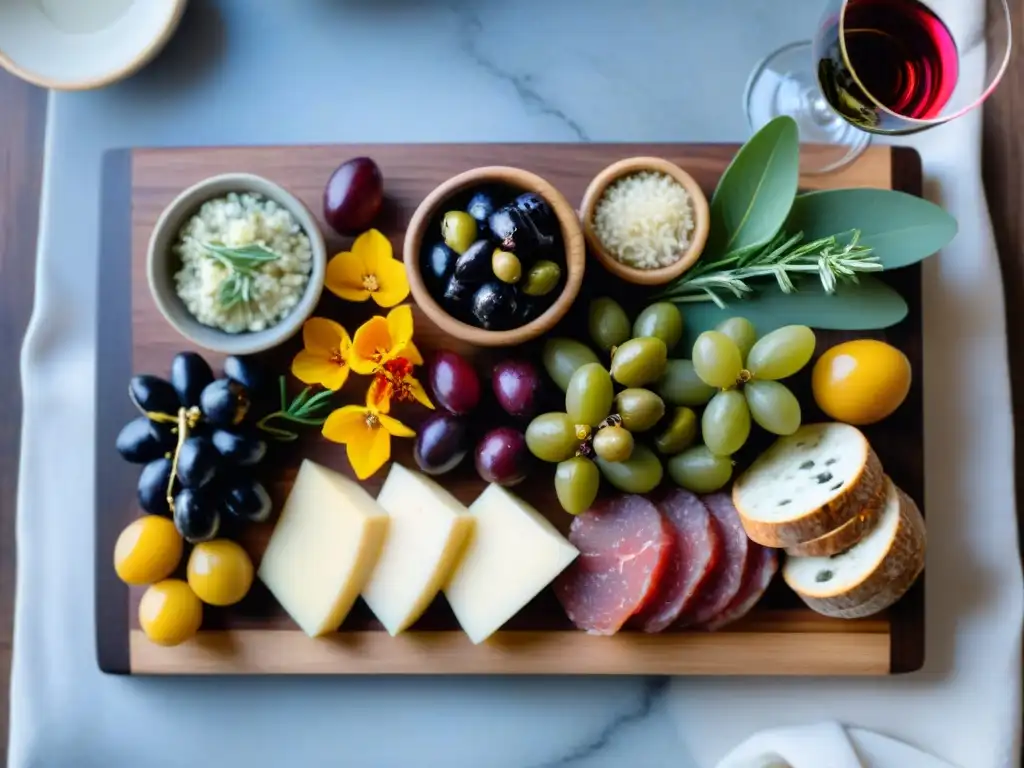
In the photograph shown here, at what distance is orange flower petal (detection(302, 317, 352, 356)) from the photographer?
892 millimetres

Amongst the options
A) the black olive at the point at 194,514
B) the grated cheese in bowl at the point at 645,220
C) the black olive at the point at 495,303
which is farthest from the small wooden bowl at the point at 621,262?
the black olive at the point at 194,514

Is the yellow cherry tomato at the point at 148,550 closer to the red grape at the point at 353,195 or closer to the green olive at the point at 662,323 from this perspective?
the red grape at the point at 353,195

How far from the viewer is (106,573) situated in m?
0.94

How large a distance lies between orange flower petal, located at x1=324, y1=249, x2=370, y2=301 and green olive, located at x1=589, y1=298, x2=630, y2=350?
22cm

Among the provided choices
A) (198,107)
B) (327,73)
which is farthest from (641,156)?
(198,107)

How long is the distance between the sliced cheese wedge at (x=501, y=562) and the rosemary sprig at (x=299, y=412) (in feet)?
0.58

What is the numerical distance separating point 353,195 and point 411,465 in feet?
0.88

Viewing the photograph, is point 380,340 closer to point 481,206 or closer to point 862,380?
point 481,206

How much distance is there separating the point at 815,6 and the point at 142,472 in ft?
2.81

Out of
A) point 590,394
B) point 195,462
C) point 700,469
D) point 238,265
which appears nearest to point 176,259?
point 238,265

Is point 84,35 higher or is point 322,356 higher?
point 84,35

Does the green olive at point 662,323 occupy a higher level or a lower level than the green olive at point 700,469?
higher

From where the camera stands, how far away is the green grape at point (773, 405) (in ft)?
2.70

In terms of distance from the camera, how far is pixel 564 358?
867mm
